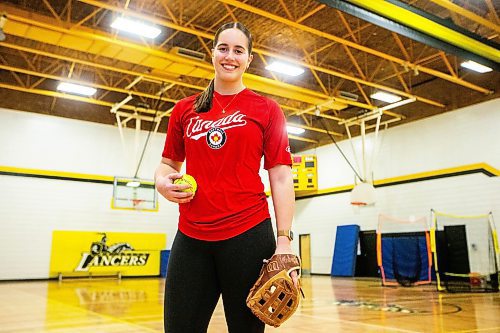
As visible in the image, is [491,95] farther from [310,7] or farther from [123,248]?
[123,248]

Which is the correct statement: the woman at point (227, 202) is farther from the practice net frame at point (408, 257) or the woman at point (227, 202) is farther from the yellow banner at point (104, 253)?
the yellow banner at point (104, 253)

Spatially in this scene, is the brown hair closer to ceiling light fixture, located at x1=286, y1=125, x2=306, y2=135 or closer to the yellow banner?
the yellow banner

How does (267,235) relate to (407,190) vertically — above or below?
below

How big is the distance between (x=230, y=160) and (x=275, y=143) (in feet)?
0.55

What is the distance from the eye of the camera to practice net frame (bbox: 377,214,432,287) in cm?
1148

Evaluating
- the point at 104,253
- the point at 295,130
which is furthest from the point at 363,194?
the point at 104,253

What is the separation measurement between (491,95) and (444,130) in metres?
1.60

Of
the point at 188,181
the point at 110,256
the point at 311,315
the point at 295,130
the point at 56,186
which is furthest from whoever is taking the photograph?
the point at 295,130

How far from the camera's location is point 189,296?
1.43 m

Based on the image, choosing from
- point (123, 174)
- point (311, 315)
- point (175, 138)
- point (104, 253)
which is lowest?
point (311, 315)

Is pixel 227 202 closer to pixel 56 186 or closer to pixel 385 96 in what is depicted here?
pixel 385 96

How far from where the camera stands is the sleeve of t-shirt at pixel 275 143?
4.93ft

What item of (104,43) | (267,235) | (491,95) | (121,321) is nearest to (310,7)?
(104,43)

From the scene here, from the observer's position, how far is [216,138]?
1.47m
